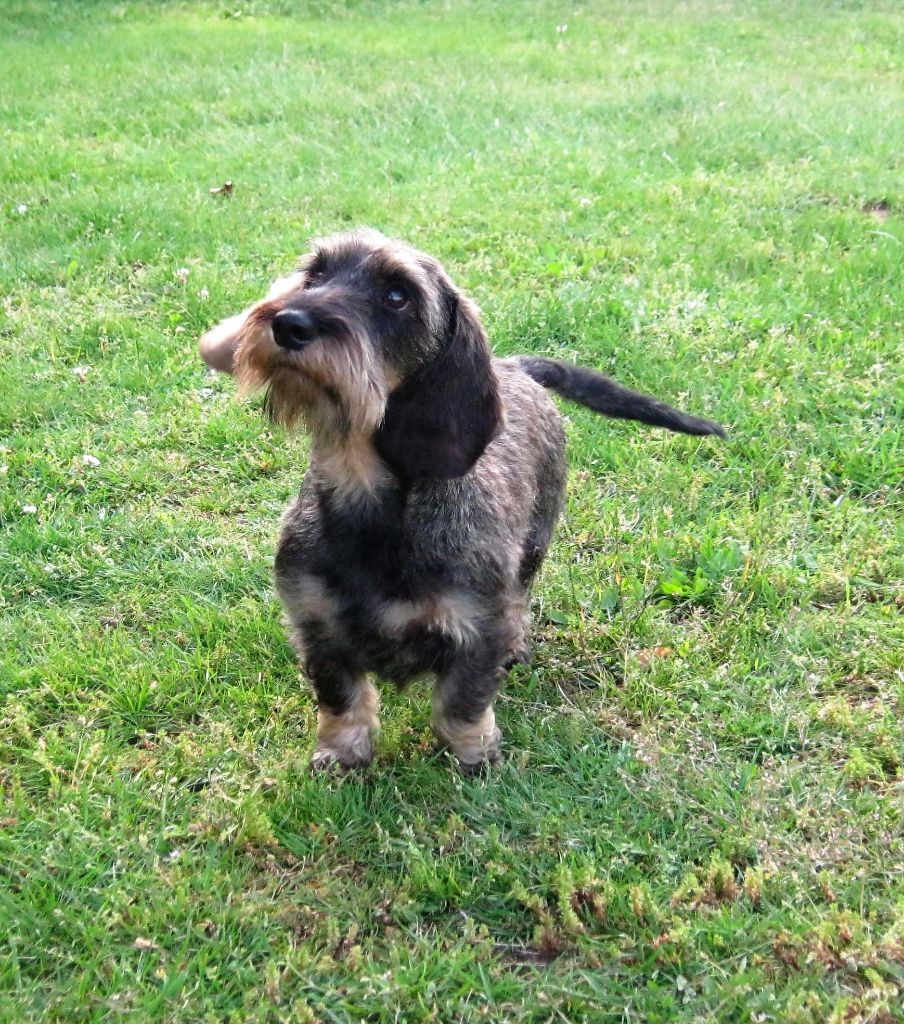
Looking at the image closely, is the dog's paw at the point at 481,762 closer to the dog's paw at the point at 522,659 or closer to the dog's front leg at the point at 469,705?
the dog's front leg at the point at 469,705

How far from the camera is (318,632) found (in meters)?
3.33

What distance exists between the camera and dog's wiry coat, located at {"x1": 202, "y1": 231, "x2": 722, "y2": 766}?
2.95 meters

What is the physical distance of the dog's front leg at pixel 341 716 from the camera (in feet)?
11.3

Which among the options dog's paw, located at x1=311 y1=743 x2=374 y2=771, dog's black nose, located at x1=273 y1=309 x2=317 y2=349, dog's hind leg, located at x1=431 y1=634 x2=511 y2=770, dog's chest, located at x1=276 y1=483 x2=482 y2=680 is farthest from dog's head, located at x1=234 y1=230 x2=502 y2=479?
dog's paw, located at x1=311 y1=743 x2=374 y2=771

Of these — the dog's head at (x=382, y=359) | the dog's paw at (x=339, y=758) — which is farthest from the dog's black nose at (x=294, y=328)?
the dog's paw at (x=339, y=758)

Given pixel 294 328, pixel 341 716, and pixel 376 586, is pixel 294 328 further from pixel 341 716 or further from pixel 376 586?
pixel 341 716

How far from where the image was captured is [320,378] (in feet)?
9.40

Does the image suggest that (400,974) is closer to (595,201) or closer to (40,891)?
(40,891)

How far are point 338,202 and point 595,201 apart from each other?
2075 mm

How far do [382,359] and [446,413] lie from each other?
0.26m

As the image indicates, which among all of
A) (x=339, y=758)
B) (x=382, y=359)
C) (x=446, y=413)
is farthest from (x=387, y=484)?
(x=339, y=758)

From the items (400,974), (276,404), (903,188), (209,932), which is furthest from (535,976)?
(903,188)

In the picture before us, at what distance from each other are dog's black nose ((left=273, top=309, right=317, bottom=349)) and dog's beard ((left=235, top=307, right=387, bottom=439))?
0.08ft

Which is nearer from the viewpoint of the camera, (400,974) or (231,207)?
(400,974)
